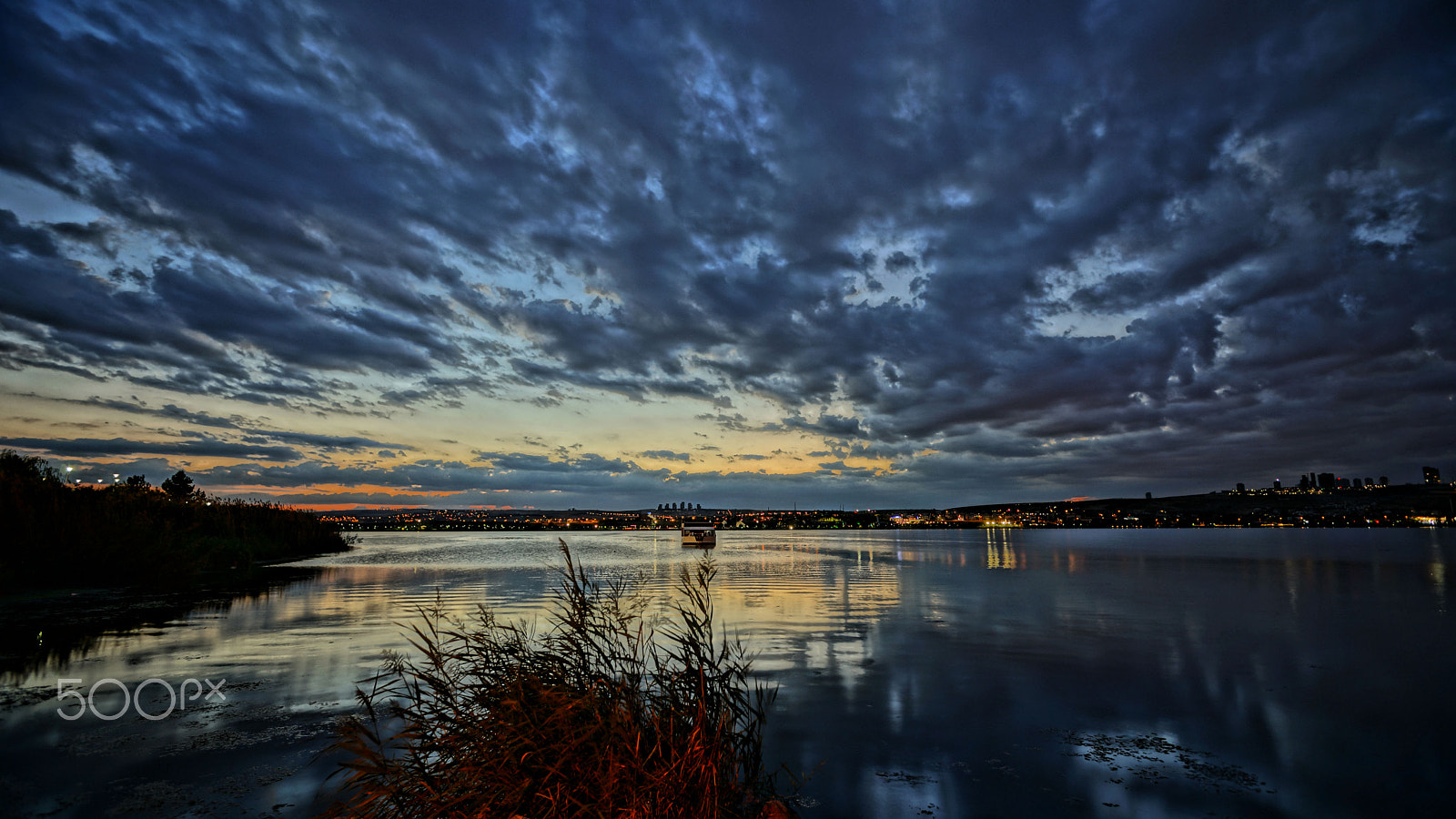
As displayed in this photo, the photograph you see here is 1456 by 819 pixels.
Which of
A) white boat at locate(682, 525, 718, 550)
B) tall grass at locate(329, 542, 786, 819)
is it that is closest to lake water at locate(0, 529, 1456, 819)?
tall grass at locate(329, 542, 786, 819)

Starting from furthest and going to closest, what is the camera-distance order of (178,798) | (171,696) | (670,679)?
(171,696) → (178,798) → (670,679)

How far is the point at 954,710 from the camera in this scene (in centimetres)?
1388

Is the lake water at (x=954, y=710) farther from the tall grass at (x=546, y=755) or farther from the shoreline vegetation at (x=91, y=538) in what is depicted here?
the shoreline vegetation at (x=91, y=538)

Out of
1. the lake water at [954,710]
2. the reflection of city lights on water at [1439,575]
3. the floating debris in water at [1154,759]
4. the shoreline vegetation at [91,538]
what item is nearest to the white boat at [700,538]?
the shoreline vegetation at [91,538]

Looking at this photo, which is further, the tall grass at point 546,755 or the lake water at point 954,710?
the lake water at point 954,710

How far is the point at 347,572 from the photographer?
4784cm

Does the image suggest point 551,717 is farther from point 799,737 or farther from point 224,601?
point 224,601

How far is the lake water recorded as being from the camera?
9586 millimetres

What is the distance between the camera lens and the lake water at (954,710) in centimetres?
959

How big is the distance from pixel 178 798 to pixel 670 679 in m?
7.59

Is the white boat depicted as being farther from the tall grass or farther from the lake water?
the tall grass

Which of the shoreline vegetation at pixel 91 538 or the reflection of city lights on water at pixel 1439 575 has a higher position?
the shoreline vegetation at pixel 91 538

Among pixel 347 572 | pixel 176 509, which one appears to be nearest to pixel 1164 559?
pixel 347 572

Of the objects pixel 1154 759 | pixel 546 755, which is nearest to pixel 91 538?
pixel 546 755
